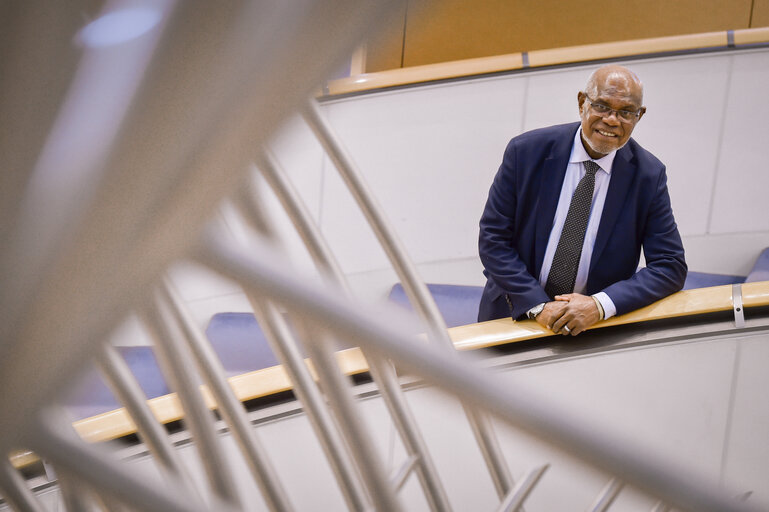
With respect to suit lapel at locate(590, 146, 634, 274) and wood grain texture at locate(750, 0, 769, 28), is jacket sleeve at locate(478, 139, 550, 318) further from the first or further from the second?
wood grain texture at locate(750, 0, 769, 28)

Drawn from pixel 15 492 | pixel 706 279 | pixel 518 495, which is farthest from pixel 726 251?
pixel 15 492

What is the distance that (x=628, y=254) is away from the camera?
279cm

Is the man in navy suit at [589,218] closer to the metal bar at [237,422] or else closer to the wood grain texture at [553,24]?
the metal bar at [237,422]

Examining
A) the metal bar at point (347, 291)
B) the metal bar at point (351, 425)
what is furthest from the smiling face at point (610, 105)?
the metal bar at point (351, 425)

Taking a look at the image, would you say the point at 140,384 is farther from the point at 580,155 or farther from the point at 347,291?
the point at 347,291

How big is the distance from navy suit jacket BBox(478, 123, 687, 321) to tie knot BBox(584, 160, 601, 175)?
7 centimetres

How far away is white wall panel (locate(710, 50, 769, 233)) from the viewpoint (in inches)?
179

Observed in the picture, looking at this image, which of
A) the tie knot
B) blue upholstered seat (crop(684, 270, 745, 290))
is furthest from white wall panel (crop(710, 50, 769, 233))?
the tie knot

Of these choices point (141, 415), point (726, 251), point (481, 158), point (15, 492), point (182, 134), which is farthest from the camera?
point (481, 158)

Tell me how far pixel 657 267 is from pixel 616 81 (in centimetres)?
68

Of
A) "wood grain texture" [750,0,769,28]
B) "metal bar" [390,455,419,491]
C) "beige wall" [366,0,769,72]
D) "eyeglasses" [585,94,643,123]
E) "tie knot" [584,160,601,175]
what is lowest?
"metal bar" [390,455,419,491]

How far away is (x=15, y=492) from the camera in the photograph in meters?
0.79

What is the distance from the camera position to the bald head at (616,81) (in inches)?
104

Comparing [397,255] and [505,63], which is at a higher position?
[505,63]
